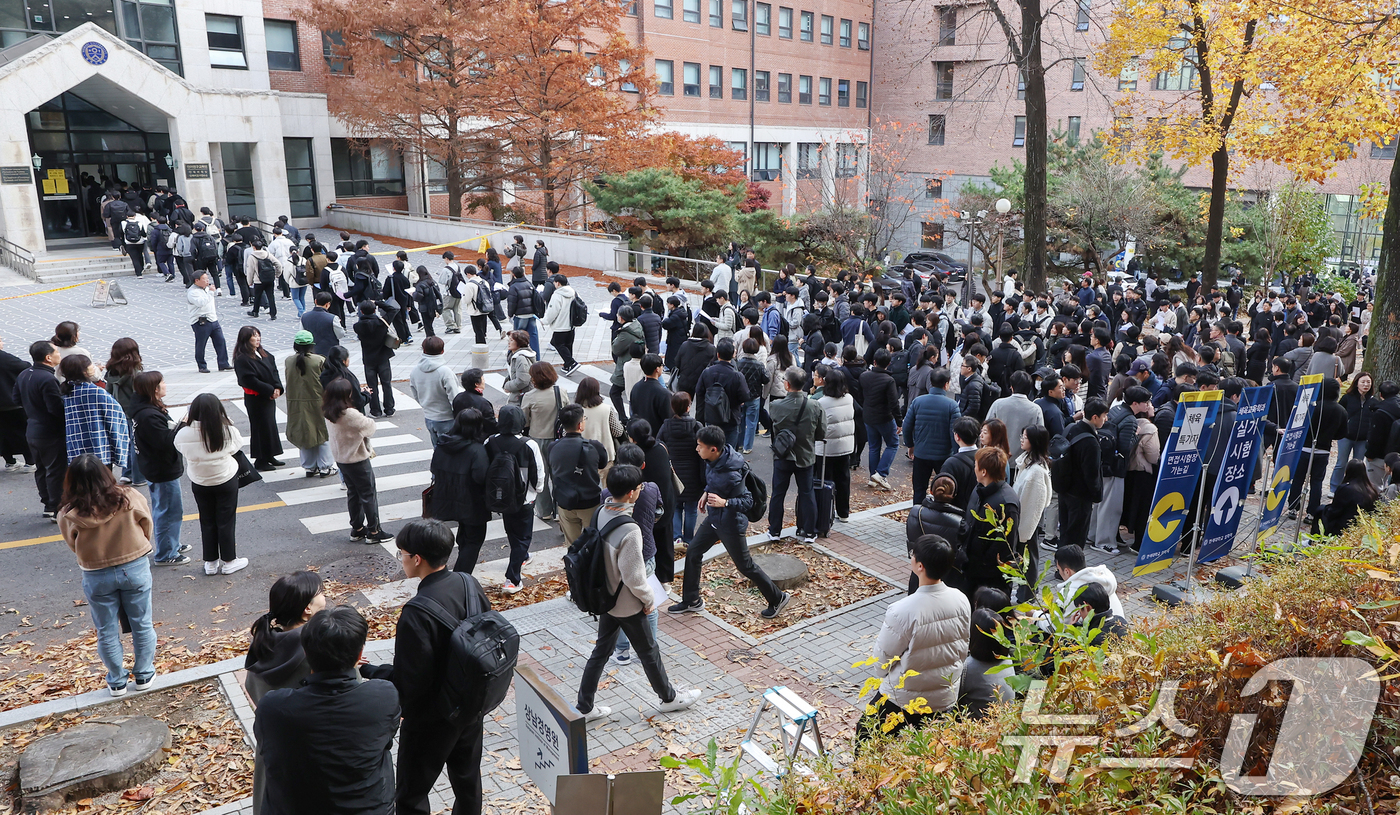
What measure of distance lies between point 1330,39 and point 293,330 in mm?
21846

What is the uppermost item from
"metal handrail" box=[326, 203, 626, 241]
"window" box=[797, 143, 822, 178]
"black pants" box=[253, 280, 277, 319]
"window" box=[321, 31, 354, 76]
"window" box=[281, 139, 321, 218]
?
"window" box=[321, 31, 354, 76]

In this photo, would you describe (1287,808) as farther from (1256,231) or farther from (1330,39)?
(1256,231)

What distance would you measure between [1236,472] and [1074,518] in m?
1.53

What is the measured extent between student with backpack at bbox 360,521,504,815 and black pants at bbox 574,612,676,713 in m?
1.38

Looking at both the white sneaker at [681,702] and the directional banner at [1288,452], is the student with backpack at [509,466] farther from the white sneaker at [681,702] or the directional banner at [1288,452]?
the directional banner at [1288,452]

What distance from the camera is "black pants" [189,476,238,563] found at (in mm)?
8267

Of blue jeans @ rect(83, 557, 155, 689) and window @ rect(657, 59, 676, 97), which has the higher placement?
window @ rect(657, 59, 676, 97)

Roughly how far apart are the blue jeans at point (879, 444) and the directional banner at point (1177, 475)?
12.3ft

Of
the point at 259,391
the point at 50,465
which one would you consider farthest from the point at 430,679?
the point at 259,391

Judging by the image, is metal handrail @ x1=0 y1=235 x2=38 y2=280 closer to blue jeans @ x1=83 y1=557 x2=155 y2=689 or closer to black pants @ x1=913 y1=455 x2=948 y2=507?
blue jeans @ x1=83 y1=557 x2=155 y2=689

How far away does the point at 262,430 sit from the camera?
1161 centimetres

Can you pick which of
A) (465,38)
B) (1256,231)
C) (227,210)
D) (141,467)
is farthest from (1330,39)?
(227,210)

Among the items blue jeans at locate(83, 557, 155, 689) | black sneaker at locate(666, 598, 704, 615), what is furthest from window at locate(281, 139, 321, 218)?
black sneaker at locate(666, 598, 704, 615)

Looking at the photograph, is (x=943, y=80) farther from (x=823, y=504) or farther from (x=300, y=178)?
(x=823, y=504)
